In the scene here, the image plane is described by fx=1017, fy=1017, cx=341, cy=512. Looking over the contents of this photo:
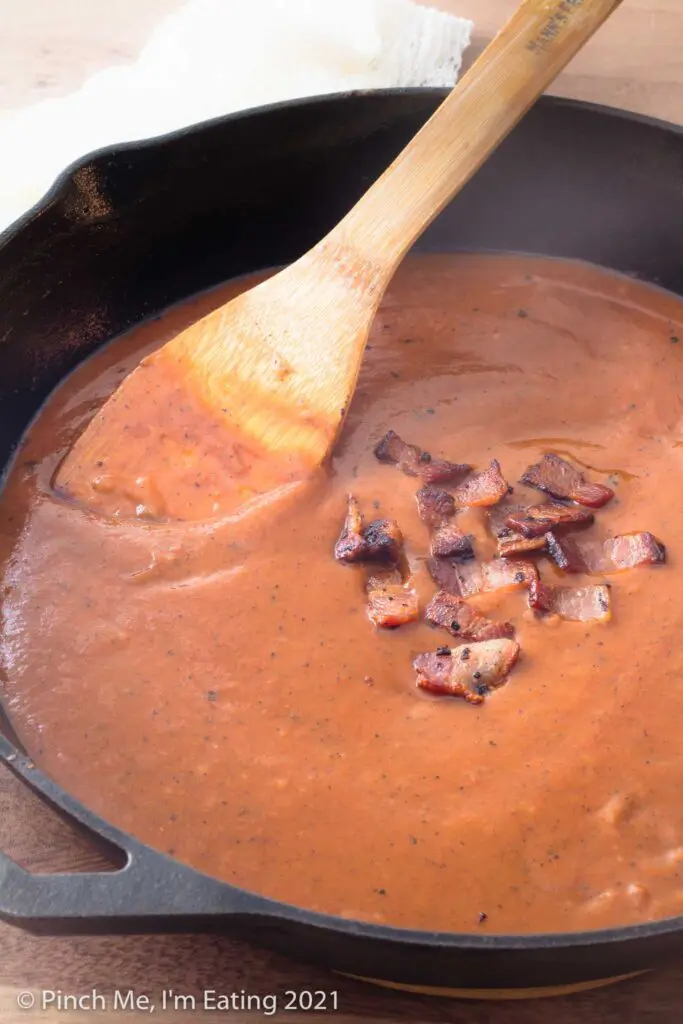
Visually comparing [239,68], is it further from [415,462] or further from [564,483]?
[564,483]

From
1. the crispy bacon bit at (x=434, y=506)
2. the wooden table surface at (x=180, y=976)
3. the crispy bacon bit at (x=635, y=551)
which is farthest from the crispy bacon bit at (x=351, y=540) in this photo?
the wooden table surface at (x=180, y=976)

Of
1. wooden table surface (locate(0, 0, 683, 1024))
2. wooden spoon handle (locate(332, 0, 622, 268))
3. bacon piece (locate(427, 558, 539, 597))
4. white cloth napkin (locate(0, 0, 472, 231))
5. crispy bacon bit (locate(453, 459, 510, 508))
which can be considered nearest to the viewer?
wooden table surface (locate(0, 0, 683, 1024))

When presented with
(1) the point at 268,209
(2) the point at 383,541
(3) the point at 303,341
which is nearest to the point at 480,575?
(2) the point at 383,541

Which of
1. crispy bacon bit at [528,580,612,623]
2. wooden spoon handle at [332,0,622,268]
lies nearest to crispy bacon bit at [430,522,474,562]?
crispy bacon bit at [528,580,612,623]

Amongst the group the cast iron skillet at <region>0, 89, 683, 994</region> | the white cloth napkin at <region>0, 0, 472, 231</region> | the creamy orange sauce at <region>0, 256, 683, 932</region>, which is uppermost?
the white cloth napkin at <region>0, 0, 472, 231</region>

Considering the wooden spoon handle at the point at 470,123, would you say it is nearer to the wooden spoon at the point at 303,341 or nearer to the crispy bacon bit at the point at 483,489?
the wooden spoon at the point at 303,341

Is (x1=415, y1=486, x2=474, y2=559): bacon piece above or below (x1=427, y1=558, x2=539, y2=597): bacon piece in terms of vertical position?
above

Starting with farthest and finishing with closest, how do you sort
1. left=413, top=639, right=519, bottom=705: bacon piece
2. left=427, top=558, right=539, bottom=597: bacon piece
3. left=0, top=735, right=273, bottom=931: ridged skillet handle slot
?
left=427, top=558, right=539, bottom=597: bacon piece
left=413, top=639, right=519, bottom=705: bacon piece
left=0, top=735, right=273, bottom=931: ridged skillet handle slot

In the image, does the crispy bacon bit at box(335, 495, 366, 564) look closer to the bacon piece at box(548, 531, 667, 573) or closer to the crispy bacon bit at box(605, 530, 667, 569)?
the bacon piece at box(548, 531, 667, 573)
